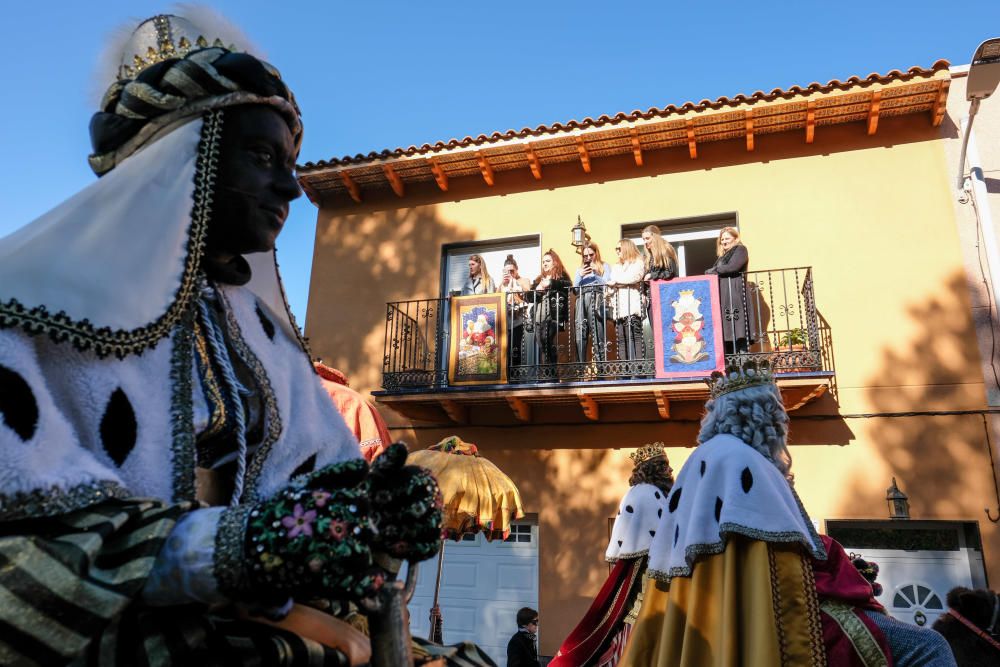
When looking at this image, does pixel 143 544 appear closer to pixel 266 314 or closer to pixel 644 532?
pixel 266 314

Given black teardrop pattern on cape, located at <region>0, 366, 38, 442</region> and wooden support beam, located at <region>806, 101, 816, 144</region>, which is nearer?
black teardrop pattern on cape, located at <region>0, 366, 38, 442</region>

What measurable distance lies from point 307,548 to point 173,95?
3.27ft

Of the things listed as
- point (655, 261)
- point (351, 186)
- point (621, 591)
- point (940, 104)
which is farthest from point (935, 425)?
point (351, 186)

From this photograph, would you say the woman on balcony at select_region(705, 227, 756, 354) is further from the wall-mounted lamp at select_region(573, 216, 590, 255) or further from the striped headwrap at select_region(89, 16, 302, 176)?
the striped headwrap at select_region(89, 16, 302, 176)

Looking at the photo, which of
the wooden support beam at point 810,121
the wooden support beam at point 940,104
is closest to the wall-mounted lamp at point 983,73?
the wooden support beam at point 940,104

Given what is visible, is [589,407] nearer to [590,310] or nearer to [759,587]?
[590,310]

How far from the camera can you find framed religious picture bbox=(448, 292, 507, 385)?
10383 mm

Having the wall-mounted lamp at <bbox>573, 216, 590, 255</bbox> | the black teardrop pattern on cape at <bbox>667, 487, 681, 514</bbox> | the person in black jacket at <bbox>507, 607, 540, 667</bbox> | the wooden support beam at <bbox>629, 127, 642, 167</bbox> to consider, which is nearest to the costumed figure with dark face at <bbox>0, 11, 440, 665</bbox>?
the black teardrop pattern on cape at <bbox>667, 487, 681, 514</bbox>

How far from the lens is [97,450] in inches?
42.6

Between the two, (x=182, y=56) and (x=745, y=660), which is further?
(x=745, y=660)

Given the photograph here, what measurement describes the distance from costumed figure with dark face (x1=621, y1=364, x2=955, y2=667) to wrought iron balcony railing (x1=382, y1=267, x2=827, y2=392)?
19.6 feet

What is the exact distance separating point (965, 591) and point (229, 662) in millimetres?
5488

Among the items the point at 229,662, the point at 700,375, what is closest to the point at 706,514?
the point at 229,662

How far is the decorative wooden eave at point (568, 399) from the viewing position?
9.16 meters
